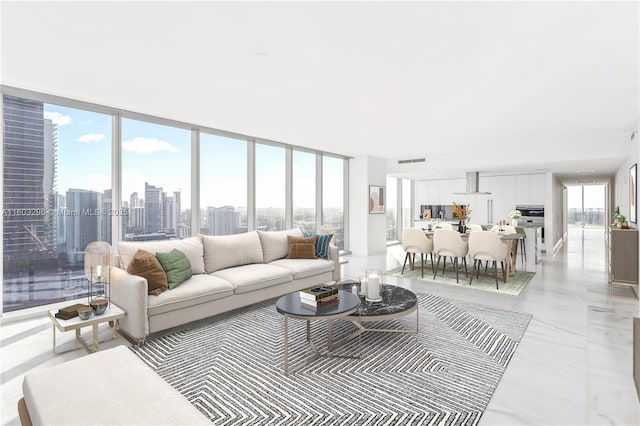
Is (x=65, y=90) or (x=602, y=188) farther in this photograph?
(x=602, y=188)

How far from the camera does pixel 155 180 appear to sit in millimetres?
4578

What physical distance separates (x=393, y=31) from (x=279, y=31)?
32.6 inches

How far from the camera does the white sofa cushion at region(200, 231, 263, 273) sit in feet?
13.0

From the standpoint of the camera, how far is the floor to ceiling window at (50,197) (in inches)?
140

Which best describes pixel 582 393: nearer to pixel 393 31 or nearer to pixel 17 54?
pixel 393 31

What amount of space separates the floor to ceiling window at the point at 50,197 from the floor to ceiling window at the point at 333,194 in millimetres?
4407

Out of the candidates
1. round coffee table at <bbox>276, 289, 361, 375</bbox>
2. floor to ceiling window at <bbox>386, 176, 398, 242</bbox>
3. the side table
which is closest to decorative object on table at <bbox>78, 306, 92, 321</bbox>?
the side table

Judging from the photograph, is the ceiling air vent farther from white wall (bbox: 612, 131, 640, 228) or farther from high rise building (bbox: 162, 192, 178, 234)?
high rise building (bbox: 162, 192, 178, 234)

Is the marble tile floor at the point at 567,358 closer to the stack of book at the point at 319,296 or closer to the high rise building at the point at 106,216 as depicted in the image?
the stack of book at the point at 319,296

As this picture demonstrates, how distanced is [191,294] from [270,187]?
3323 mm

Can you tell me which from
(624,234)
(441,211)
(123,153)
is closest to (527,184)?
(441,211)

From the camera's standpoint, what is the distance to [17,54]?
2.73 m

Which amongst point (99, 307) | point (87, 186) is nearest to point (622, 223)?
point (99, 307)

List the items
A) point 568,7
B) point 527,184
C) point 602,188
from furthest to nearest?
point 602,188 < point 527,184 < point 568,7
